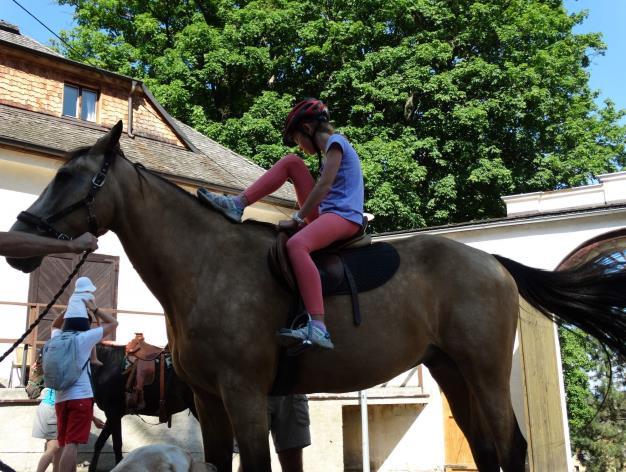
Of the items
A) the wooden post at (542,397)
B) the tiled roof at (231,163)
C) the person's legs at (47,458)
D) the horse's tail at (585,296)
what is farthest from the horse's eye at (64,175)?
the tiled roof at (231,163)

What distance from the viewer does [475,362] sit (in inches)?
164

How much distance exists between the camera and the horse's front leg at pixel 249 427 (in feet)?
11.5

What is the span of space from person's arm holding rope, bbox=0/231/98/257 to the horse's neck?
378 millimetres

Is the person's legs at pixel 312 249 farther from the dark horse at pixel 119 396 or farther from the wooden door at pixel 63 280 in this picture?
Result: the wooden door at pixel 63 280

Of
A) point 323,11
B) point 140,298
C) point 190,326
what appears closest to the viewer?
point 190,326

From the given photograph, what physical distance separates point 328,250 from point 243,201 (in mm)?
628

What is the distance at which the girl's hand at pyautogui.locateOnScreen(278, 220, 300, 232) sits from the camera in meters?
4.16

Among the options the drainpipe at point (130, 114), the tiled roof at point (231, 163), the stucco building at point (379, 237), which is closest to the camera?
the stucco building at point (379, 237)

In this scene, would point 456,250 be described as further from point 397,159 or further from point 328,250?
point 397,159

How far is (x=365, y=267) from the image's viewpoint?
4.16m

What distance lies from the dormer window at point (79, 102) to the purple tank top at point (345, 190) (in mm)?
14381

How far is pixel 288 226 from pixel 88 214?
3.91 feet

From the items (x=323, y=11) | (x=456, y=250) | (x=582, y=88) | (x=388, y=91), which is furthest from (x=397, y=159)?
(x=456, y=250)

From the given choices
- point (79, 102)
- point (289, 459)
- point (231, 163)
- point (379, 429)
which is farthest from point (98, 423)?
point (231, 163)
